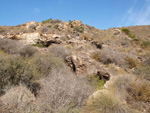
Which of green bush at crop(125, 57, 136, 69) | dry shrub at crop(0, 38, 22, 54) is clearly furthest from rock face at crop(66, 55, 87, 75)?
dry shrub at crop(0, 38, 22, 54)

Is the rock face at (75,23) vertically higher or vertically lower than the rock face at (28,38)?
higher

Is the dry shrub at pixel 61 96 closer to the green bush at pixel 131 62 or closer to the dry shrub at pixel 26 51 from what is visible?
the dry shrub at pixel 26 51

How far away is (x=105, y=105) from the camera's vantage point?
270 centimetres

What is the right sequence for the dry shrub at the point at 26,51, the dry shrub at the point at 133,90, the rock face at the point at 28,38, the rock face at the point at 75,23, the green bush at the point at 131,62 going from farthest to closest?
the rock face at the point at 75,23 < the rock face at the point at 28,38 < the dry shrub at the point at 26,51 < the green bush at the point at 131,62 < the dry shrub at the point at 133,90

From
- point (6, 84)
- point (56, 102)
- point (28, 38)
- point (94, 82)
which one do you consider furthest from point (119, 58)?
point (28, 38)

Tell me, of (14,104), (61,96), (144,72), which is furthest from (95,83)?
(144,72)

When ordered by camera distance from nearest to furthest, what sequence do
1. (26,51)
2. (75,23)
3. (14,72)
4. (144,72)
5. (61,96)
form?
1. (61,96)
2. (14,72)
3. (144,72)
4. (26,51)
5. (75,23)

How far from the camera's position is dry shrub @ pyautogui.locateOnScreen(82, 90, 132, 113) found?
2596 millimetres

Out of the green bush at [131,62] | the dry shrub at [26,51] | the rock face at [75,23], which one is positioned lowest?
the green bush at [131,62]

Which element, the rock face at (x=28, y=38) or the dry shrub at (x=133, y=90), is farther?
the rock face at (x=28, y=38)

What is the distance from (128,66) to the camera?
7832mm

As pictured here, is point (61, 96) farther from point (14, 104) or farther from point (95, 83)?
point (95, 83)

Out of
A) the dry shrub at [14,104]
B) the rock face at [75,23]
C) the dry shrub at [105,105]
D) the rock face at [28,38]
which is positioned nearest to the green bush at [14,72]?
the dry shrub at [14,104]

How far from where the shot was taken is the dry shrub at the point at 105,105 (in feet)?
8.52
